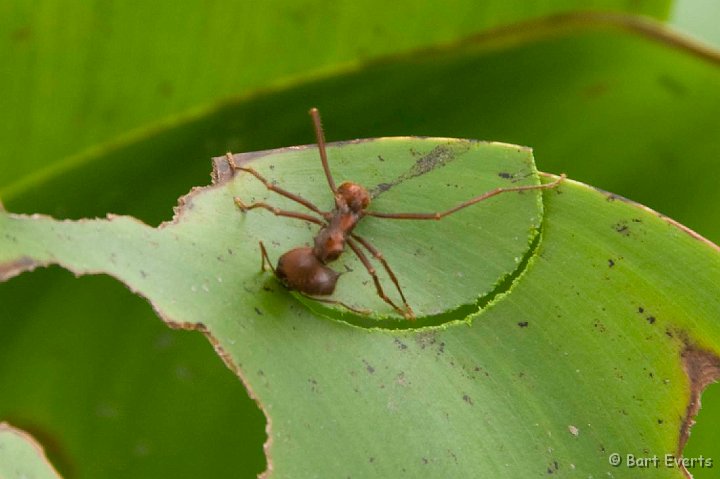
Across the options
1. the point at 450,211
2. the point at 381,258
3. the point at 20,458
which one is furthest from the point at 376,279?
the point at 20,458

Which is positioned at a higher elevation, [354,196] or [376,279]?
[354,196]

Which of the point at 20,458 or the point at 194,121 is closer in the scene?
the point at 20,458

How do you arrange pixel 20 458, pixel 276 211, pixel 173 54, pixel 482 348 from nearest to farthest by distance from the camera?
1. pixel 20 458
2. pixel 482 348
3. pixel 276 211
4. pixel 173 54

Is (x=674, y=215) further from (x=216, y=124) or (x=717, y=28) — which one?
(x=216, y=124)

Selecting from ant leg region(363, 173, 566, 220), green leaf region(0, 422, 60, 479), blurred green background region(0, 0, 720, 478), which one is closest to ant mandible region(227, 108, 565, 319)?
ant leg region(363, 173, 566, 220)

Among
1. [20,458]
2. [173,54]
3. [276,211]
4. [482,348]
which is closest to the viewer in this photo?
[20,458]

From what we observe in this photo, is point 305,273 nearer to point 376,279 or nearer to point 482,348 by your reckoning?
point 376,279

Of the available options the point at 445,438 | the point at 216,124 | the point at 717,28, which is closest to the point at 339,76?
the point at 216,124

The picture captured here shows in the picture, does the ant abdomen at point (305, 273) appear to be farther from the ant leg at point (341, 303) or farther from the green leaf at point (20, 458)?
the green leaf at point (20, 458)
